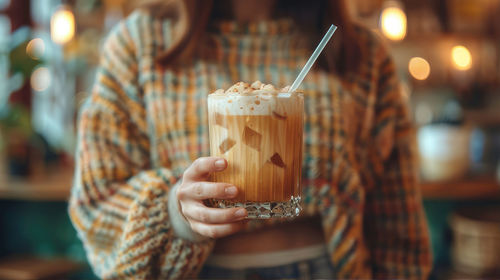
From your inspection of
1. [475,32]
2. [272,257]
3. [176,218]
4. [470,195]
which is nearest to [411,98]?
[475,32]

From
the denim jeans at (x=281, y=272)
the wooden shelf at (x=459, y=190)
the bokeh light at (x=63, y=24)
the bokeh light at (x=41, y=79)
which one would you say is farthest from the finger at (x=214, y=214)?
the bokeh light at (x=41, y=79)

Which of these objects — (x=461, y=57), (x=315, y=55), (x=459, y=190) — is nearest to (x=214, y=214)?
(x=315, y=55)

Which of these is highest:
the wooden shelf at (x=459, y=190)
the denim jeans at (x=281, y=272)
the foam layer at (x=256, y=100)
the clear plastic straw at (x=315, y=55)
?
the clear plastic straw at (x=315, y=55)

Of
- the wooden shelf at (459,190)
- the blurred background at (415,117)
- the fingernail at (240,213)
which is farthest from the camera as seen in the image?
the blurred background at (415,117)

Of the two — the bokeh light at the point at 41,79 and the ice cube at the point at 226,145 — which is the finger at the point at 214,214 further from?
the bokeh light at the point at 41,79

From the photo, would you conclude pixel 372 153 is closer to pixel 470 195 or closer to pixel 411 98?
pixel 470 195

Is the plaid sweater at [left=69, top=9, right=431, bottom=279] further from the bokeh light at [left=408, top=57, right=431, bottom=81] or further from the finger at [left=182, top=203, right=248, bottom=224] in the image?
the bokeh light at [left=408, top=57, right=431, bottom=81]

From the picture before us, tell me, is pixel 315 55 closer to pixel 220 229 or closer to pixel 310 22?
pixel 220 229
